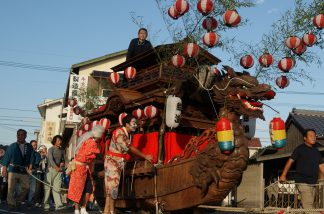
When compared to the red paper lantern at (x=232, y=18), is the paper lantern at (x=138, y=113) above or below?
below

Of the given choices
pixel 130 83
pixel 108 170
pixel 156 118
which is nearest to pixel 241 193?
pixel 130 83

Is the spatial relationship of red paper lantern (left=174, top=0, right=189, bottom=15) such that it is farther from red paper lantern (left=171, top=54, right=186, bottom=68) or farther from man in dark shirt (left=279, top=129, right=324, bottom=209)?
man in dark shirt (left=279, top=129, right=324, bottom=209)

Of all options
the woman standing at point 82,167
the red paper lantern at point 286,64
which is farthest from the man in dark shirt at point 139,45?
the woman standing at point 82,167

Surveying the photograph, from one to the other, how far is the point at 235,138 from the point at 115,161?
88.4 inches

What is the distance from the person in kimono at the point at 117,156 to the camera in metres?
7.54

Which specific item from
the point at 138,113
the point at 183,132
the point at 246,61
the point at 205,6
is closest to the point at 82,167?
the point at 138,113

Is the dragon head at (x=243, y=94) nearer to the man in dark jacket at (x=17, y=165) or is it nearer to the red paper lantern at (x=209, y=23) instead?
the red paper lantern at (x=209, y=23)

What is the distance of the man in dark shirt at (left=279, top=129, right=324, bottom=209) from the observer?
7012 millimetres

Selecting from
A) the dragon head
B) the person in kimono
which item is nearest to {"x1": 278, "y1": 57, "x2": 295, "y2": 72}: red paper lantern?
the dragon head

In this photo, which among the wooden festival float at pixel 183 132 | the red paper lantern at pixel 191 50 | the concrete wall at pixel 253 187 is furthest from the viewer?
the concrete wall at pixel 253 187

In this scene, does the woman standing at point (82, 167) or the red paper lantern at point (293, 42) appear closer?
the woman standing at point (82, 167)

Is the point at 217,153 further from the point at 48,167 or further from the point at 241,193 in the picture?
the point at 241,193

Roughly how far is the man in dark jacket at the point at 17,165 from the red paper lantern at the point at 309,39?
289 inches

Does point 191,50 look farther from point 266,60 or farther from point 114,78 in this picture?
point 114,78
